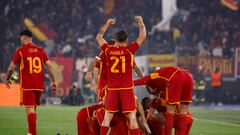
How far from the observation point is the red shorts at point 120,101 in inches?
549

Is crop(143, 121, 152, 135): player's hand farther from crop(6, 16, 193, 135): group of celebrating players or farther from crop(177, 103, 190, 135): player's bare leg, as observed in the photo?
crop(177, 103, 190, 135): player's bare leg

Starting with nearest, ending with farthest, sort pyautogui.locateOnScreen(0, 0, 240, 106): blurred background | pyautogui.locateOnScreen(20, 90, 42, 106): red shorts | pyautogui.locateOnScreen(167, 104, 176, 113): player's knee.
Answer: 1. pyautogui.locateOnScreen(167, 104, 176, 113): player's knee
2. pyautogui.locateOnScreen(20, 90, 42, 106): red shorts
3. pyautogui.locateOnScreen(0, 0, 240, 106): blurred background

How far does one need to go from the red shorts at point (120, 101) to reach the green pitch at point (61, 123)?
446 cm

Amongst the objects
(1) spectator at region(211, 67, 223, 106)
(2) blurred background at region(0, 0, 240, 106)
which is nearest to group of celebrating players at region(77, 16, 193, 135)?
(2) blurred background at region(0, 0, 240, 106)

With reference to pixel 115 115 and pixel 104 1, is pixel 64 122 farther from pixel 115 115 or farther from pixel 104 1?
pixel 104 1

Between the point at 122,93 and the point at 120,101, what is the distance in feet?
0.55

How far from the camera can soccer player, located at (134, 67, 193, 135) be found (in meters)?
14.8

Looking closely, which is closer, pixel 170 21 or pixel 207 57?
pixel 207 57

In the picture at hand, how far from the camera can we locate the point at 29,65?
15758mm

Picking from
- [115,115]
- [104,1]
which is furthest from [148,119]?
[104,1]

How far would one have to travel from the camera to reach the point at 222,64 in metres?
37.6

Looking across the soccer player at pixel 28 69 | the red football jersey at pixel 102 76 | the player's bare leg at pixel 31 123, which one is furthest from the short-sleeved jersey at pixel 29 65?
the red football jersey at pixel 102 76

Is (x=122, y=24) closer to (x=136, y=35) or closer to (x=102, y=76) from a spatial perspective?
(x=136, y=35)

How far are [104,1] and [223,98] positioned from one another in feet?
40.9
